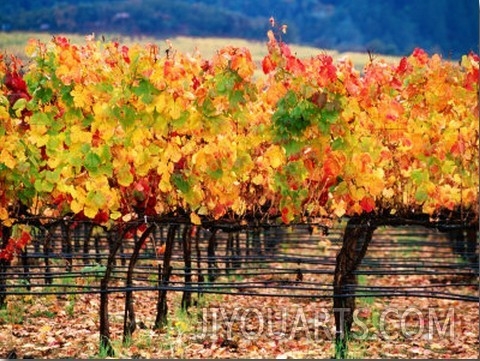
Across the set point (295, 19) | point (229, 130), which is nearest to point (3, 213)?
point (229, 130)

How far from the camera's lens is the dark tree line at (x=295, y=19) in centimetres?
7812

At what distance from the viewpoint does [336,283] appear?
7867 mm

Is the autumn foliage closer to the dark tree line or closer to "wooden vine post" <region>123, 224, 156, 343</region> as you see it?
"wooden vine post" <region>123, 224, 156, 343</region>

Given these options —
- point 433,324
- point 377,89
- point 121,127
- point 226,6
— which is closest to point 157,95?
point 121,127

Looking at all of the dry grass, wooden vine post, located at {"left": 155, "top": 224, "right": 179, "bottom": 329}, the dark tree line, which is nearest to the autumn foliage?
the dry grass

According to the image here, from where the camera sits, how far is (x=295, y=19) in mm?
96938

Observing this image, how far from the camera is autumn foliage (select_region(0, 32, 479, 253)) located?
20.6 ft

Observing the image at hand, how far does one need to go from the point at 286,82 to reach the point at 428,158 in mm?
1518

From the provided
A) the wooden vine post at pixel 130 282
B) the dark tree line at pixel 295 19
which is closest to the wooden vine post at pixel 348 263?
the wooden vine post at pixel 130 282

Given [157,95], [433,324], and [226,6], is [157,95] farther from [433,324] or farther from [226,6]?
[226,6]

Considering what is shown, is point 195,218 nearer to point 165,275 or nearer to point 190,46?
point 165,275

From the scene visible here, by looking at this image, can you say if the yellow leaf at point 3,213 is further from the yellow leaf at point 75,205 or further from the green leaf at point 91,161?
the green leaf at point 91,161

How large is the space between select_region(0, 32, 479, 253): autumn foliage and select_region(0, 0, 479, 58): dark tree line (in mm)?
68363

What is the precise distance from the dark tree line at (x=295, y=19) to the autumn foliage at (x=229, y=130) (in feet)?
224
